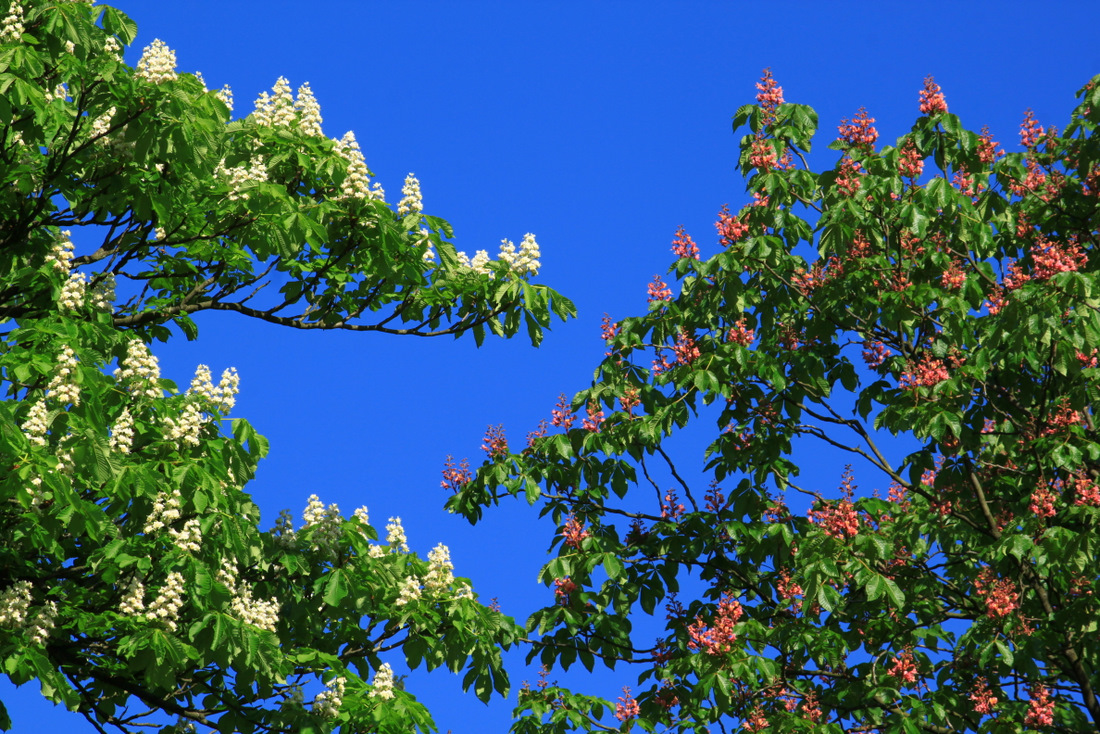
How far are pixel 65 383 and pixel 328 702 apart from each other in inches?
131

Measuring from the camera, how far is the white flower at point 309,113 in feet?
34.6

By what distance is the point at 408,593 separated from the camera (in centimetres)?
1009

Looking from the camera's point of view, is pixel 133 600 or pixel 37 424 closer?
pixel 37 424

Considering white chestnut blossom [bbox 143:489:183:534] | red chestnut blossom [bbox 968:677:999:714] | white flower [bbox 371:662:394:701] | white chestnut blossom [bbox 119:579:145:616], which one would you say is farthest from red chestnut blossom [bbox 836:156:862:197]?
white chestnut blossom [bbox 119:579:145:616]

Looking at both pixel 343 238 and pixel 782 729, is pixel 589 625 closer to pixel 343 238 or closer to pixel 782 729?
pixel 782 729

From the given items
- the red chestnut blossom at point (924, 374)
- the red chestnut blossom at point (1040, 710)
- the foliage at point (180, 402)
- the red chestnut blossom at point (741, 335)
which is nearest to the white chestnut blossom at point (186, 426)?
the foliage at point (180, 402)

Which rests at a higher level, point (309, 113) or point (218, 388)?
point (309, 113)

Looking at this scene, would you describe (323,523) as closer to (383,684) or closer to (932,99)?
(383,684)

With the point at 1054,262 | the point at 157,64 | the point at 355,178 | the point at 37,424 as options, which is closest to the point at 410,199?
the point at 355,178

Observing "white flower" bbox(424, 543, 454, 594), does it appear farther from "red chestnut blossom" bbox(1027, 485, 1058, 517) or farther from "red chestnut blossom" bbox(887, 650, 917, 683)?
"red chestnut blossom" bbox(1027, 485, 1058, 517)

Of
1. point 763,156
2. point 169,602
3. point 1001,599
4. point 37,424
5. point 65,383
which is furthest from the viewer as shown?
point 763,156

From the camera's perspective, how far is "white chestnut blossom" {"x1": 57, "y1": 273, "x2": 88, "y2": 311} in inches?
363

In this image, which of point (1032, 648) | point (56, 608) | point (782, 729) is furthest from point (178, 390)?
point (1032, 648)

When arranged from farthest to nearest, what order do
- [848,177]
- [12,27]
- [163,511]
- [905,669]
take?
[848,177] < [905,669] < [12,27] < [163,511]
